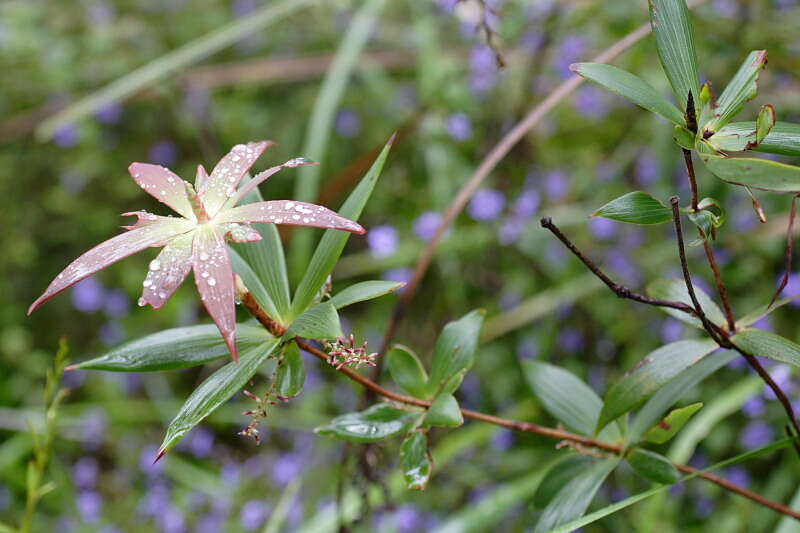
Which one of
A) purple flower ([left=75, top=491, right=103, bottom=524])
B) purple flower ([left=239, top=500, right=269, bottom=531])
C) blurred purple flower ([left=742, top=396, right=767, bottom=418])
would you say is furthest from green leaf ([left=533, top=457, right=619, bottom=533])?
purple flower ([left=75, top=491, right=103, bottom=524])

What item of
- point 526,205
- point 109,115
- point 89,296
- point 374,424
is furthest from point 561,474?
point 109,115

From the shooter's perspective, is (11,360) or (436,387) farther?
(11,360)

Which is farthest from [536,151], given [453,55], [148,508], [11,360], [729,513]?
[11,360]

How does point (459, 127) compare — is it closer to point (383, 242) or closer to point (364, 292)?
point (383, 242)

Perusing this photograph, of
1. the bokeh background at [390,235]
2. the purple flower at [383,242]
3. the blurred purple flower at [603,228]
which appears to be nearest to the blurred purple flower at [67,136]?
the bokeh background at [390,235]

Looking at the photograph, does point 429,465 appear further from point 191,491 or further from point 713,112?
point 191,491

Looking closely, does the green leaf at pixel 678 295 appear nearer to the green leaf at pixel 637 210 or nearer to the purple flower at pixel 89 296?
the green leaf at pixel 637 210

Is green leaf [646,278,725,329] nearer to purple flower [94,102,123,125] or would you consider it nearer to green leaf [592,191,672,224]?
green leaf [592,191,672,224]
